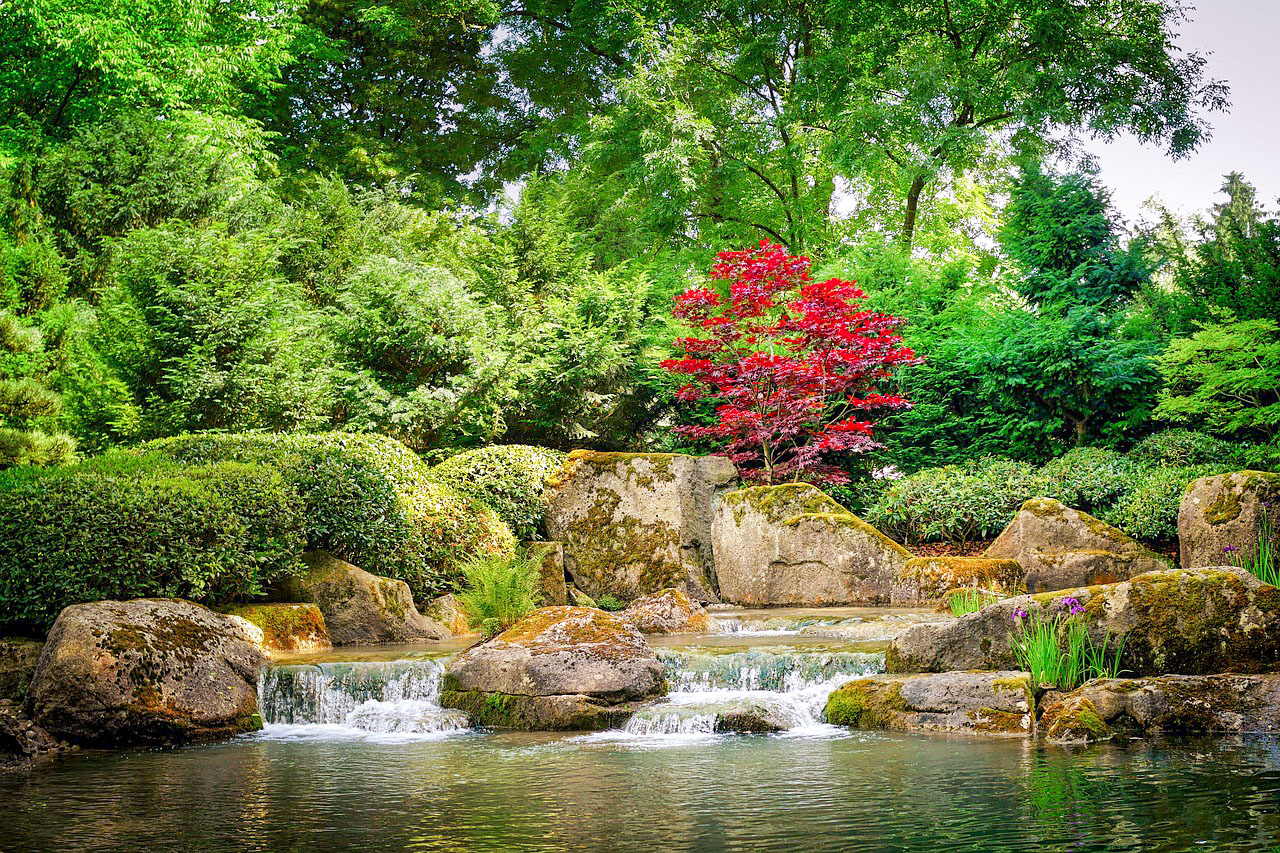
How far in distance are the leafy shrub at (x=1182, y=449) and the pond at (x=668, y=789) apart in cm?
750

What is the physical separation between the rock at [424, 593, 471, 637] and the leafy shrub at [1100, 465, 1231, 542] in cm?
814

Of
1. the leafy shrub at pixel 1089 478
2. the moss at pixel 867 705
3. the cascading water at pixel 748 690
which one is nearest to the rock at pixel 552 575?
the cascading water at pixel 748 690

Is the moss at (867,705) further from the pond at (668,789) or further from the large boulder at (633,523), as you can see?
the large boulder at (633,523)

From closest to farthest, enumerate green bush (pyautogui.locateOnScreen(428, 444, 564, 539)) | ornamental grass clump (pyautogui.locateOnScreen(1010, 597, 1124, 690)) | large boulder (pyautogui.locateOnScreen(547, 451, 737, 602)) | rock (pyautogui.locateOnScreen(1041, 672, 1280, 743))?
1. rock (pyautogui.locateOnScreen(1041, 672, 1280, 743))
2. ornamental grass clump (pyautogui.locateOnScreen(1010, 597, 1124, 690))
3. green bush (pyautogui.locateOnScreen(428, 444, 564, 539))
4. large boulder (pyautogui.locateOnScreen(547, 451, 737, 602))

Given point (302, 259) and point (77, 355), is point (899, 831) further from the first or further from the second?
point (302, 259)

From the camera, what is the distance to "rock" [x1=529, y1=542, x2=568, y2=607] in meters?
12.7

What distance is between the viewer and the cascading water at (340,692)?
26.4 feet

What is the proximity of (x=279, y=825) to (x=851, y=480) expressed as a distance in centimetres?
1202

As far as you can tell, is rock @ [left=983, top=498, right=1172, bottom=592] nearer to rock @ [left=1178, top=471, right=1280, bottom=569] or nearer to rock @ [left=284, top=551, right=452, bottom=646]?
rock @ [left=1178, top=471, right=1280, bottom=569]

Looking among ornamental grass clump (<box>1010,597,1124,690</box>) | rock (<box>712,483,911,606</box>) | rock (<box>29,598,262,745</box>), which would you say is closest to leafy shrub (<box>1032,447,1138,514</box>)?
rock (<box>712,483,911,606</box>)

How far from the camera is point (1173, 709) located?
6246 millimetres

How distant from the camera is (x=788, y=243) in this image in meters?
21.0

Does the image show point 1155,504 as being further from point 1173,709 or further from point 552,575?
point 552,575

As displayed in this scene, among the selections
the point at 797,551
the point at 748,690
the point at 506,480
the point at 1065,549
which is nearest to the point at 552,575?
the point at 506,480
